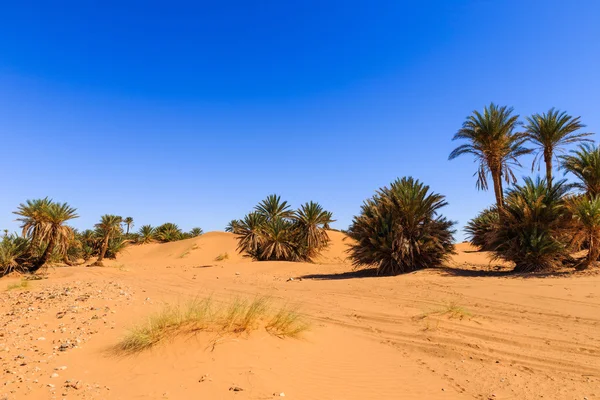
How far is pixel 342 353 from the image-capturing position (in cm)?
575

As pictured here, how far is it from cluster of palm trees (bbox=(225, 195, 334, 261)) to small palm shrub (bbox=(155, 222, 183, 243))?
29.2 metres

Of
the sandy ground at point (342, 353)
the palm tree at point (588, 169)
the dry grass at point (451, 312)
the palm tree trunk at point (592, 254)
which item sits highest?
the palm tree at point (588, 169)

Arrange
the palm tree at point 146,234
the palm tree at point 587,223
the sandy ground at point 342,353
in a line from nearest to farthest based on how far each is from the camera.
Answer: the sandy ground at point 342,353, the palm tree at point 587,223, the palm tree at point 146,234

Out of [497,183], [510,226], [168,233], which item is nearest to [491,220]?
[510,226]

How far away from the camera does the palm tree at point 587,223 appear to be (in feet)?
39.7

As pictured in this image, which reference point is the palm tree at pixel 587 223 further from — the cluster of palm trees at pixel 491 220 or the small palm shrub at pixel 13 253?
the small palm shrub at pixel 13 253

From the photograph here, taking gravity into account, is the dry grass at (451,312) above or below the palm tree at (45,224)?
below

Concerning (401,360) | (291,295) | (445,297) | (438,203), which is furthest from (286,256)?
(401,360)

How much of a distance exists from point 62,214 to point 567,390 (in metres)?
22.8

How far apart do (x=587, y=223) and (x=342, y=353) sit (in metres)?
11.3

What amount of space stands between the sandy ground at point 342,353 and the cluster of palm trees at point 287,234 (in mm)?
16831

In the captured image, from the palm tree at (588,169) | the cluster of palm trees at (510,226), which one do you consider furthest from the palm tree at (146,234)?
the palm tree at (588,169)

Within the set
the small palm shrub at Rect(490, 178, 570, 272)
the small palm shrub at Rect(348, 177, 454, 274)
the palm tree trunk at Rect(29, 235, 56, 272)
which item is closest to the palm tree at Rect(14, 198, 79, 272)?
the palm tree trunk at Rect(29, 235, 56, 272)

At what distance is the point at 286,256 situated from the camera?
86.6 ft
